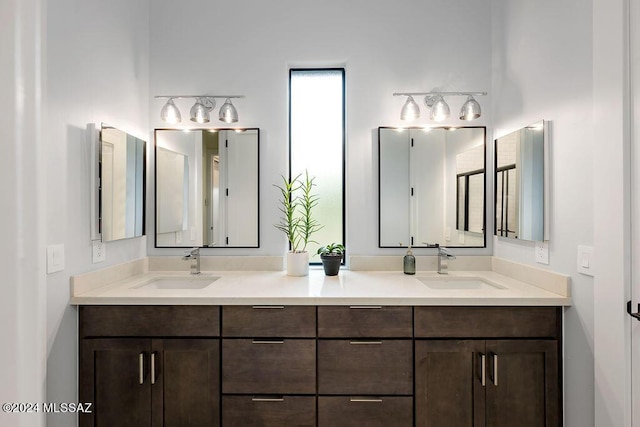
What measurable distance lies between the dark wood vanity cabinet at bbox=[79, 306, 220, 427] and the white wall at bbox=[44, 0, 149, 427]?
→ 0.09 m

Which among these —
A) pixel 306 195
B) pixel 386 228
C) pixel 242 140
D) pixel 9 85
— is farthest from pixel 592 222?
pixel 9 85

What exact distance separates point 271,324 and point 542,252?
4.59ft

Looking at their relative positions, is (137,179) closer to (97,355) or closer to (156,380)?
(97,355)

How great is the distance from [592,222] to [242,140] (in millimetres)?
1936

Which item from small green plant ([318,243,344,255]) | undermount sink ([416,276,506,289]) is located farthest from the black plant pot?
undermount sink ([416,276,506,289])

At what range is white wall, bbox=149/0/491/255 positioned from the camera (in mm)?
2344

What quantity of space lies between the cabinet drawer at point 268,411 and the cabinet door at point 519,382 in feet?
2.79

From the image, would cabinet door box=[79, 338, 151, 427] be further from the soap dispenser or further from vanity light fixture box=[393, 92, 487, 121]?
vanity light fixture box=[393, 92, 487, 121]

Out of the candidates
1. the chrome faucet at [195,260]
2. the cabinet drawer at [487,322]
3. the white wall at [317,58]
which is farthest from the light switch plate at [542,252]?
the chrome faucet at [195,260]

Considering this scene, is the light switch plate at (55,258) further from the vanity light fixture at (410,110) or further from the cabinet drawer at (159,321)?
the vanity light fixture at (410,110)

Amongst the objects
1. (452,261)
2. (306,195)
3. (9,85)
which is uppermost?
(9,85)

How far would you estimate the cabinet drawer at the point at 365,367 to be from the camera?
1.69m

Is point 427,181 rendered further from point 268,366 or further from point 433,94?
point 268,366

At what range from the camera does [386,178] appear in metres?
2.34
